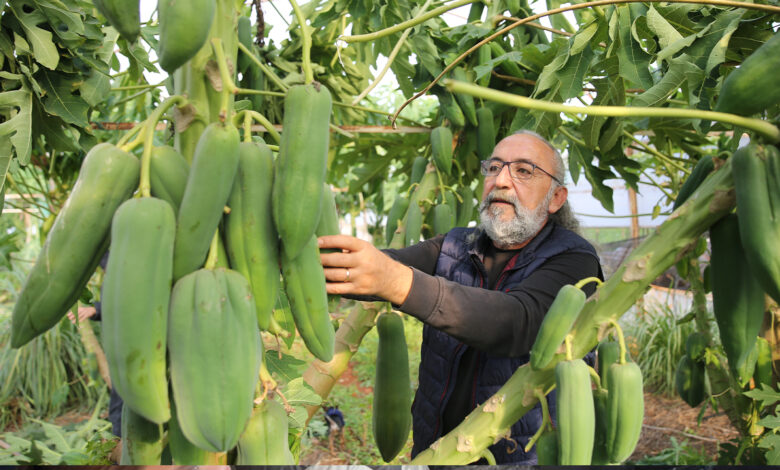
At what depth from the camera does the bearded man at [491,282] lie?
5.25 feet

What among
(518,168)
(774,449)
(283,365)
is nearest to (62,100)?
(283,365)

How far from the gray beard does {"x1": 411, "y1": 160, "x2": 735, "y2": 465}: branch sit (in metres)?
1.31

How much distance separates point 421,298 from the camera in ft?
5.14

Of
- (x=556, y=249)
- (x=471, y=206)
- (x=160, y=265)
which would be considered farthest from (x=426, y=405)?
(x=160, y=265)

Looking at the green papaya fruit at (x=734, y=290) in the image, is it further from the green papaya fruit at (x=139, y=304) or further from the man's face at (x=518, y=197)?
the man's face at (x=518, y=197)

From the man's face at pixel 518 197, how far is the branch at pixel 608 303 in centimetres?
133

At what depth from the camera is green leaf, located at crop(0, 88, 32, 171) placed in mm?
1548

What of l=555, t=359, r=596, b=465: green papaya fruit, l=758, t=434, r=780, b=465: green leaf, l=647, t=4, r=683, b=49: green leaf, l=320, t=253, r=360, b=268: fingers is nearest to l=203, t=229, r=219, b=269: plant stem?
l=320, t=253, r=360, b=268: fingers

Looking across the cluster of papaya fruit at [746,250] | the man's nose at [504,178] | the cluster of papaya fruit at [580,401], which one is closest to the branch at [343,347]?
the man's nose at [504,178]

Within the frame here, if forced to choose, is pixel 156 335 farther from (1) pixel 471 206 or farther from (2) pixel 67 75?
(1) pixel 471 206

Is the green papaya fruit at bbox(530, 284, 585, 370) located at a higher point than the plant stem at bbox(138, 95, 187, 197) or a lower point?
lower

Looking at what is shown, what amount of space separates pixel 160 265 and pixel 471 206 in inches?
87.7

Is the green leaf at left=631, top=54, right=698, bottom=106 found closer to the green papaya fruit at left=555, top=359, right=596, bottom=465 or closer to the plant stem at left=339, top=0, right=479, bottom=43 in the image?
the plant stem at left=339, top=0, right=479, bottom=43

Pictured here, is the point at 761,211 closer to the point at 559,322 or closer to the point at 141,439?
the point at 559,322
